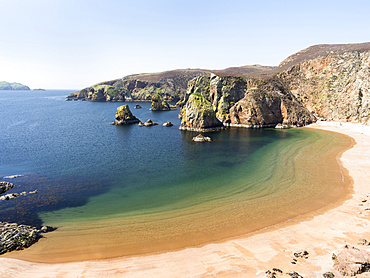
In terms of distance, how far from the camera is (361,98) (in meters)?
82.9

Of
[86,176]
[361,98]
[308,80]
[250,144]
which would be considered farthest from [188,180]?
[308,80]

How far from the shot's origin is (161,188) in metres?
35.7

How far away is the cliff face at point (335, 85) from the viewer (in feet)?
275

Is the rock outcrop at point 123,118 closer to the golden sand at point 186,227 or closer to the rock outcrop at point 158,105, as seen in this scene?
the rock outcrop at point 158,105

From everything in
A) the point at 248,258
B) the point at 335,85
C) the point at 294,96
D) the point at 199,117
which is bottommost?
the point at 248,258

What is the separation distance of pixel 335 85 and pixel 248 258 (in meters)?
106

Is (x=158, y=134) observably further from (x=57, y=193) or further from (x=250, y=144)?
(x=57, y=193)

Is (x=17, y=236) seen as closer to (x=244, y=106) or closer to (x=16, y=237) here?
(x=16, y=237)

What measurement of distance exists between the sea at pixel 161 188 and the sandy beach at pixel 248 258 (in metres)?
1.43

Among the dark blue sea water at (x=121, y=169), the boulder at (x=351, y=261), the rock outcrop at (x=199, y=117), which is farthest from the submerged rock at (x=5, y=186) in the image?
the rock outcrop at (x=199, y=117)

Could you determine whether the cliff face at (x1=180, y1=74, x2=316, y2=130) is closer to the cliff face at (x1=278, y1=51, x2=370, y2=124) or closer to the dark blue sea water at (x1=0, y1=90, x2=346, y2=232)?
the cliff face at (x1=278, y1=51, x2=370, y2=124)

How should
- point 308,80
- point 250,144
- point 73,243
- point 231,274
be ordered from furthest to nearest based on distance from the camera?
point 308,80 < point 250,144 < point 73,243 < point 231,274

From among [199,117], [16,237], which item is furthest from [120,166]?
[199,117]

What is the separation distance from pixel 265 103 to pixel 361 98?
36600 millimetres
